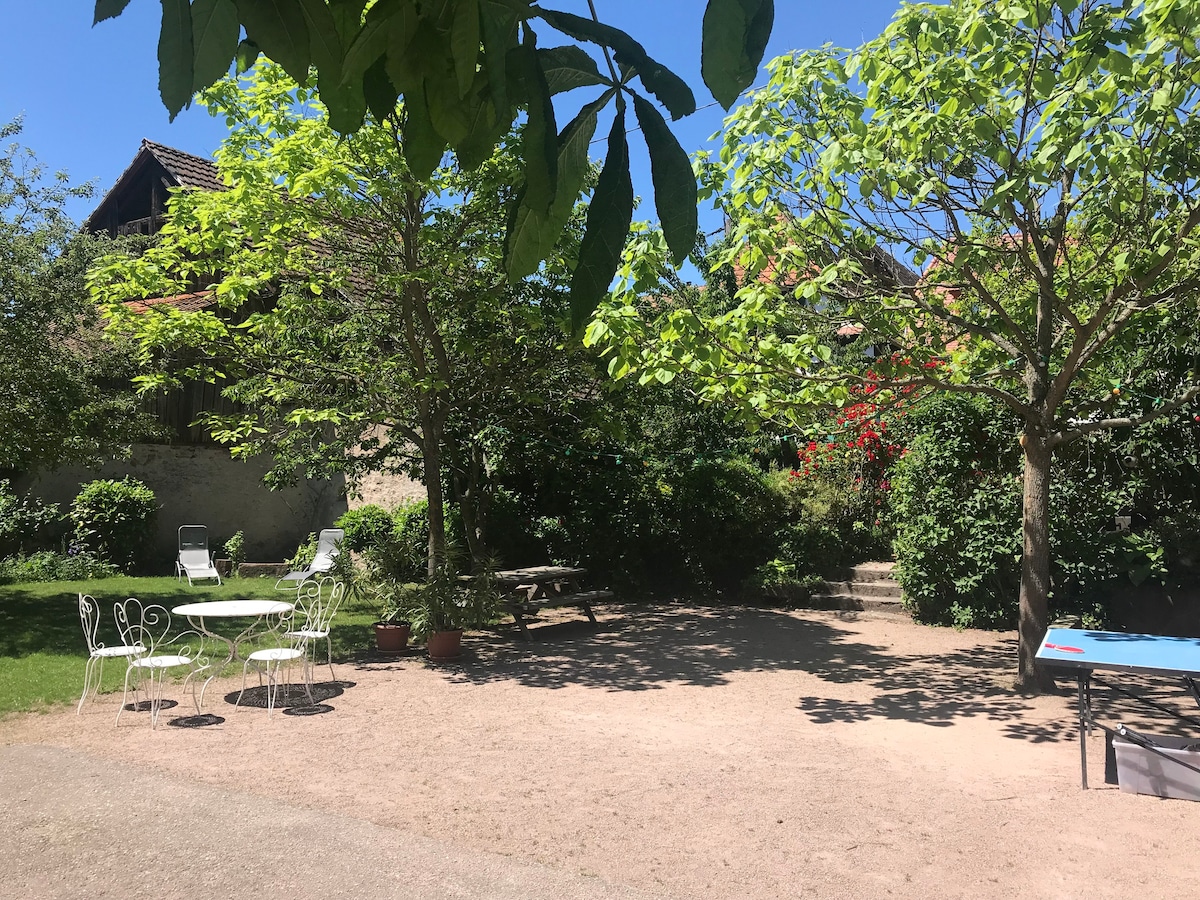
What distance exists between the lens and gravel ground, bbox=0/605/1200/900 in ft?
13.5

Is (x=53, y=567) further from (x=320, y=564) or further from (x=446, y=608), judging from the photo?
(x=446, y=608)

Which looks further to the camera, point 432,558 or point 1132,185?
point 432,558

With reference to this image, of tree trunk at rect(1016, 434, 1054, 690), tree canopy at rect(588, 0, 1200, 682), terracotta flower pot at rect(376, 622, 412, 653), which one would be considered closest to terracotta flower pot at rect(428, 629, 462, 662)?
terracotta flower pot at rect(376, 622, 412, 653)

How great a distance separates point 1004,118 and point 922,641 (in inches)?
228

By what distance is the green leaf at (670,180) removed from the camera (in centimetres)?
99

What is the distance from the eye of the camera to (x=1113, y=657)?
5.11 metres

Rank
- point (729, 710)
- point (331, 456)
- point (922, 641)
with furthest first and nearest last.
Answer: point (331, 456) → point (922, 641) → point (729, 710)

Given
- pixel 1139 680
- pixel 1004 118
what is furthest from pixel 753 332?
pixel 1139 680

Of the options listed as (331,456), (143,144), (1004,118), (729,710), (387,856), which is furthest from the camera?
(143,144)

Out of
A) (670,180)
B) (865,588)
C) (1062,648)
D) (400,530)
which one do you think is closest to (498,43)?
(670,180)

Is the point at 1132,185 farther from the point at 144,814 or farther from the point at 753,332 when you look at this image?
the point at 144,814

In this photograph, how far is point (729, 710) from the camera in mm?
7152

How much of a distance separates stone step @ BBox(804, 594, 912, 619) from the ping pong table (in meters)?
5.50

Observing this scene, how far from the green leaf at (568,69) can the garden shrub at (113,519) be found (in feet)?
51.6
